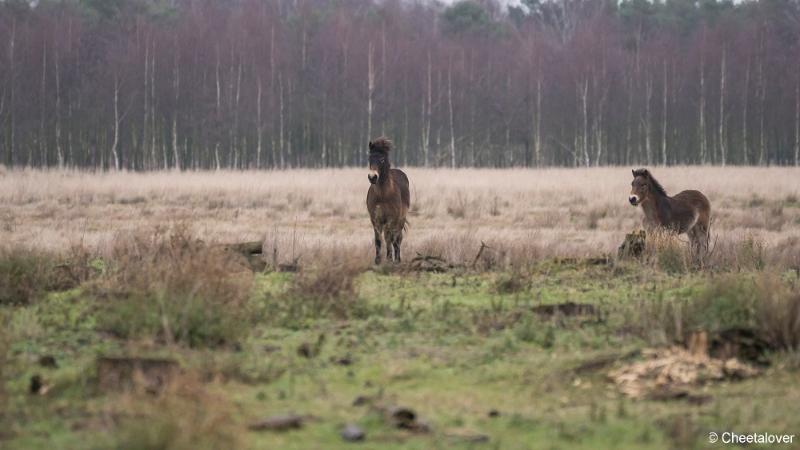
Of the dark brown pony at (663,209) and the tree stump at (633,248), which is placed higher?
the dark brown pony at (663,209)

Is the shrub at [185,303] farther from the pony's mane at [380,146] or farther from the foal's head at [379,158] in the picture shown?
the pony's mane at [380,146]

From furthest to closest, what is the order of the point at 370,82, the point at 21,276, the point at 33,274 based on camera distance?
the point at 370,82 → the point at 33,274 → the point at 21,276

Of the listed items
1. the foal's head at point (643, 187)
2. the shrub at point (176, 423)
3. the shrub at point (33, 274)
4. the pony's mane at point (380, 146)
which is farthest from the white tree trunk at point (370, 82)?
the shrub at point (176, 423)

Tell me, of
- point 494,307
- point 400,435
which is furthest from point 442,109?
point 400,435

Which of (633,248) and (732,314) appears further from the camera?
(633,248)

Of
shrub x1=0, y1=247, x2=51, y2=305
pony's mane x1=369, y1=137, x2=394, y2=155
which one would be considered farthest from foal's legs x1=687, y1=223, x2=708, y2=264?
shrub x1=0, y1=247, x2=51, y2=305

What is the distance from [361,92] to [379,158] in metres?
46.6

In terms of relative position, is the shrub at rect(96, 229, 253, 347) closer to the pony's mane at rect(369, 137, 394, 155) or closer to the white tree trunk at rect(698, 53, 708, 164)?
the pony's mane at rect(369, 137, 394, 155)

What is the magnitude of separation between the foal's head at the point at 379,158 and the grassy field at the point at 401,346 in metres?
1.46

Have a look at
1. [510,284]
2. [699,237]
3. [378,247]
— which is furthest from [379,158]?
[699,237]

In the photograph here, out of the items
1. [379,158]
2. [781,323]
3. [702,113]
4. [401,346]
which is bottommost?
[401,346]

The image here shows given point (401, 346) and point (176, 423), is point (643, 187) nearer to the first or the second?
point (401, 346)

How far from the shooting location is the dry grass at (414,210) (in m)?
18.0

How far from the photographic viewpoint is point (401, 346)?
9523 mm
